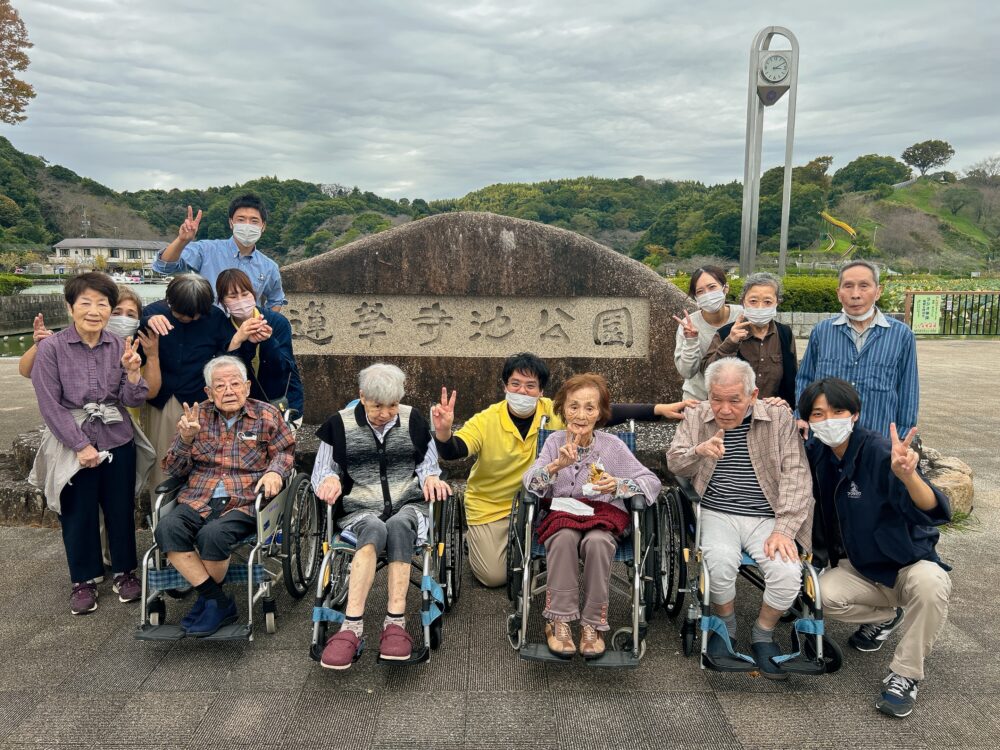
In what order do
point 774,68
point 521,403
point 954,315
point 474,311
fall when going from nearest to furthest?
point 521,403
point 474,311
point 774,68
point 954,315

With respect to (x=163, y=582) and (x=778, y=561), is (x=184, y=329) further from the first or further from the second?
(x=778, y=561)

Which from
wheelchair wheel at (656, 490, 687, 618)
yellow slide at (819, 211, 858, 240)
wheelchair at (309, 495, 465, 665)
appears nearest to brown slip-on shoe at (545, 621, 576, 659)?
wheelchair at (309, 495, 465, 665)

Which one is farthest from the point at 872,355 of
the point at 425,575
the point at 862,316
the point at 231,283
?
the point at 231,283

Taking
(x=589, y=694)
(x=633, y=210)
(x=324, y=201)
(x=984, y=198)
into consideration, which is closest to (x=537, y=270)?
(x=589, y=694)

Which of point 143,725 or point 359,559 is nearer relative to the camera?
point 143,725

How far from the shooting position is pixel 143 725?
2188 mm

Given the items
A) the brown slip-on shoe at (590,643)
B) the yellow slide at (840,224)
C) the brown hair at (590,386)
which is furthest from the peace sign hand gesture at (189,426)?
the yellow slide at (840,224)

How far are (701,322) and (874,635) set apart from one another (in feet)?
5.51

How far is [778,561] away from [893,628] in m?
0.65

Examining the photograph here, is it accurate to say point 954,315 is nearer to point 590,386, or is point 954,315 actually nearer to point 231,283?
point 590,386

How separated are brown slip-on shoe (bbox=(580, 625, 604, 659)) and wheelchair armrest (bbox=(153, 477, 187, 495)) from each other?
183 cm

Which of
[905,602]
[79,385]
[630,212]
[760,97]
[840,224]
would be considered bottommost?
[905,602]

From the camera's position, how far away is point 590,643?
245 cm

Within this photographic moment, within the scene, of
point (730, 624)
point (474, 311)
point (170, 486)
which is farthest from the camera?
point (474, 311)
